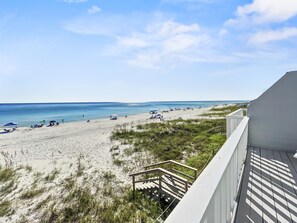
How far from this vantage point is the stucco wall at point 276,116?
515cm

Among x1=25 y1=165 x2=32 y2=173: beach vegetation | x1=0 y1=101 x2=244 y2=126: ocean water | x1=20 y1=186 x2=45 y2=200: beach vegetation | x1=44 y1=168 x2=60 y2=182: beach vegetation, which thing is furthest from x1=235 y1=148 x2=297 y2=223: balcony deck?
x1=0 y1=101 x2=244 y2=126: ocean water

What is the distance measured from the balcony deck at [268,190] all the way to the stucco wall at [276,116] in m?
0.67

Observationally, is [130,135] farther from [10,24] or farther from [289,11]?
[289,11]

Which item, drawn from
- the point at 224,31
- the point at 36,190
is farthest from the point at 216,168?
the point at 224,31

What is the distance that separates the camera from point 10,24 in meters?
11.4

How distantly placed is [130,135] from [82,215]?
A: 434 inches

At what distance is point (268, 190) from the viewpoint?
309cm

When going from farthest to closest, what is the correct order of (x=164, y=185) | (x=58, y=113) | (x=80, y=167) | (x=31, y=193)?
1. (x=58, y=113)
2. (x=80, y=167)
3. (x=31, y=193)
4. (x=164, y=185)

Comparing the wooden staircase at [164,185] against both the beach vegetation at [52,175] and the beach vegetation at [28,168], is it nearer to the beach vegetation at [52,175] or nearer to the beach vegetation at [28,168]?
the beach vegetation at [52,175]

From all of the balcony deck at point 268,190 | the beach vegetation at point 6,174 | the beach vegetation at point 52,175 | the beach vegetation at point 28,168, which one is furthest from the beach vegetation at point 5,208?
the balcony deck at point 268,190

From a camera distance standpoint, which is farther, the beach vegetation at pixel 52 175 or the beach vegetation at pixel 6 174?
the beach vegetation at pixel 6 174

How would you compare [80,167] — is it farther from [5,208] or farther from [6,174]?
[5,208]

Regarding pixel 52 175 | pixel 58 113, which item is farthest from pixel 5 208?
pixel 58 113

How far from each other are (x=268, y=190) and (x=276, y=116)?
2.85 metres
